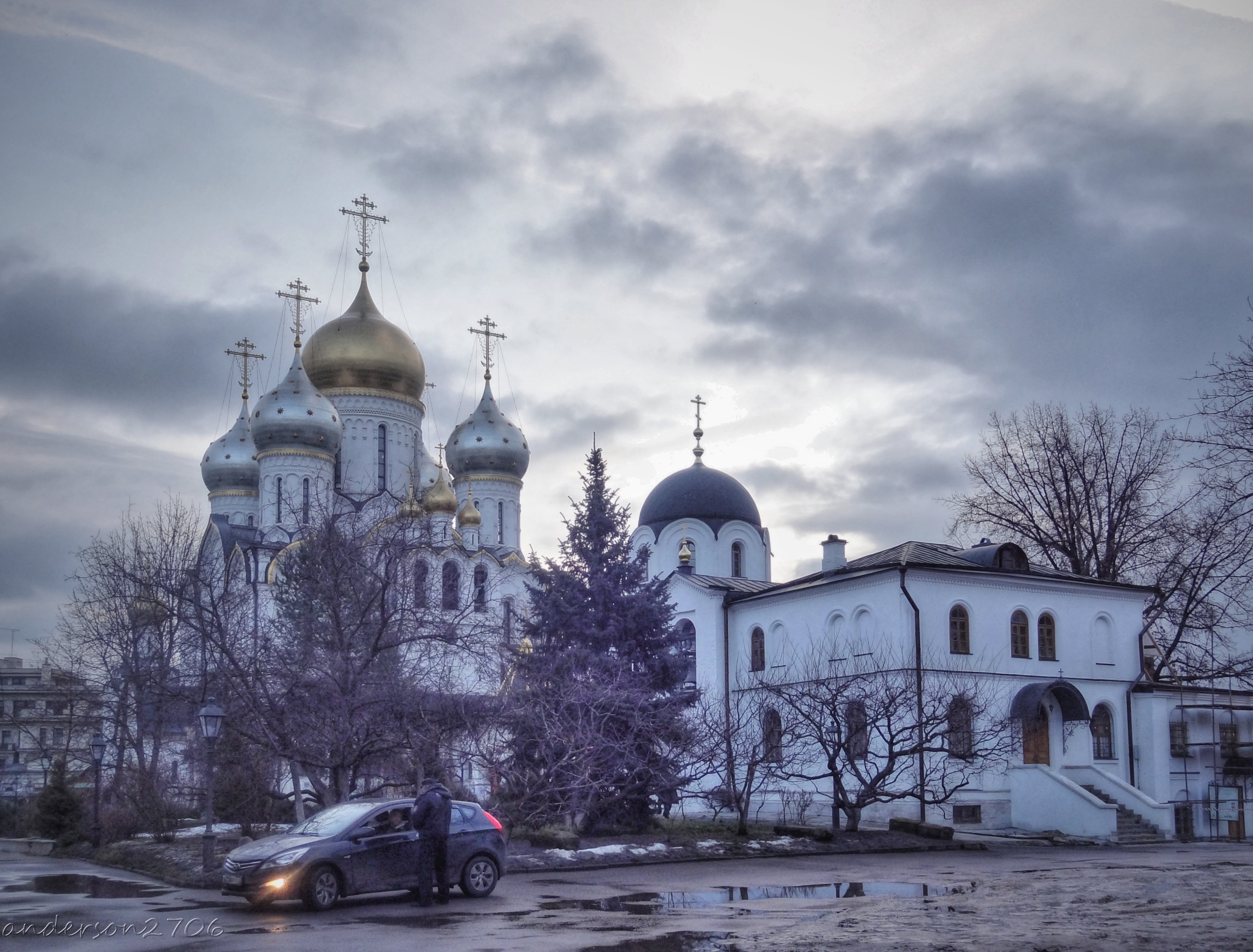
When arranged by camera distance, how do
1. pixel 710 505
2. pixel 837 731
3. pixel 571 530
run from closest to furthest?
pixel 837 731, pixel 571 530, pixel 710 505

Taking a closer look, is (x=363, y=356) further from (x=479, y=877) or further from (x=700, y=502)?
(x=479, y=877)

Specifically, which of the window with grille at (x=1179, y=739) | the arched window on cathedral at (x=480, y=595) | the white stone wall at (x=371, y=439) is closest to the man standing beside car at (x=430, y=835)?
the arched window on cathedral at (x=480, y=595)

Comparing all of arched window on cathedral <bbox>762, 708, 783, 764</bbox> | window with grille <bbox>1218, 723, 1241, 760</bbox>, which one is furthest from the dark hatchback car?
window with grille <bbox>1218, 723, 1241, 760</bbox>

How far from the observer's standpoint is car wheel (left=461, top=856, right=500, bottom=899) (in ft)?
49.1

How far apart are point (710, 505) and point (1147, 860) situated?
1018 inches

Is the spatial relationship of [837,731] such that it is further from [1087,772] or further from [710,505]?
[710,505]

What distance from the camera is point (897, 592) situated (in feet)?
97.8

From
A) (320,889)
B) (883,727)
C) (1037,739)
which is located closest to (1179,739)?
(1037,739)

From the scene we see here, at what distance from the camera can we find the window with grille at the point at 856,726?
81.0 ft

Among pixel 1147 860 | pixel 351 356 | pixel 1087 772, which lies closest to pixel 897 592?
pixel 1087 772

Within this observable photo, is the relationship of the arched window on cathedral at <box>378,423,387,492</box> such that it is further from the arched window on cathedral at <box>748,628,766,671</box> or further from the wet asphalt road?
the wet asphalt road

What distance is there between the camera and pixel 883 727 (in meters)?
28.4

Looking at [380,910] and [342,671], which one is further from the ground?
[342,671]

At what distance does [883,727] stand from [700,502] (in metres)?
17.9
